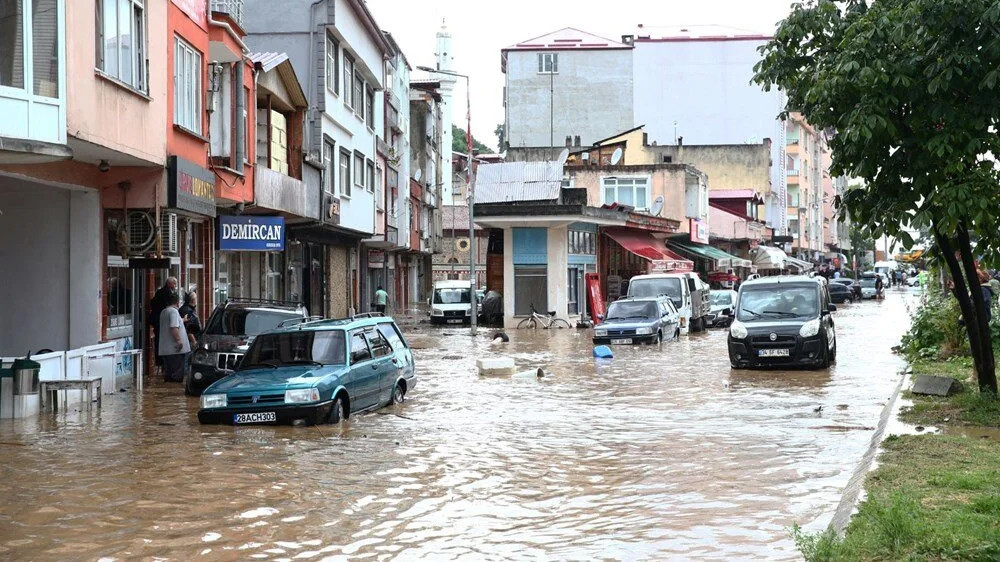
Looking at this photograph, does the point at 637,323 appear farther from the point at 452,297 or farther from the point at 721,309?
the point at 452,297

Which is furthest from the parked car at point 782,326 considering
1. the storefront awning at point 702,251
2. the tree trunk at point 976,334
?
the storefront awning at point 702,251

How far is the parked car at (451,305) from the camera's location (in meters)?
47.9

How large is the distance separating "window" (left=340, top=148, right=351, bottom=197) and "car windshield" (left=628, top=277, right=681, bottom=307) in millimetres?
10440

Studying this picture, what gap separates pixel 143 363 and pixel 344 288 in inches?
757

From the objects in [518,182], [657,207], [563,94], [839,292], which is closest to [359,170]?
[518,182]

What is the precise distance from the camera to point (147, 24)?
1858 cm

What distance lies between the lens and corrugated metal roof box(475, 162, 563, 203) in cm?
4594

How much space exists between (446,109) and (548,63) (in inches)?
1232

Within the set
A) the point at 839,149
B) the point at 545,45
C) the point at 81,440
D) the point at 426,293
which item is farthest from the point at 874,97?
the point at 426,293

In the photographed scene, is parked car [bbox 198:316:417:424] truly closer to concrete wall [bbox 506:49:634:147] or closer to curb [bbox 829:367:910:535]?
curb [bbox 829:367:910:535]

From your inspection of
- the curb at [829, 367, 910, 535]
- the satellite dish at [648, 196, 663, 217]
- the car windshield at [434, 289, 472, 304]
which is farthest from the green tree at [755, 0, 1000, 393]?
the satellite dish at [648, 196, 663, 217]

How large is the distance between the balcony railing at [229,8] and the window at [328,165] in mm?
8261

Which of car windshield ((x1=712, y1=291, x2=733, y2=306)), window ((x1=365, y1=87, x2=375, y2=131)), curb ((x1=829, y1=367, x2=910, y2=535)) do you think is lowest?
curb ((x1=829, y1=367, x2=910, y2=535))

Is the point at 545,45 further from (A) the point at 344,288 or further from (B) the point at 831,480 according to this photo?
(B) the point at 831,480
